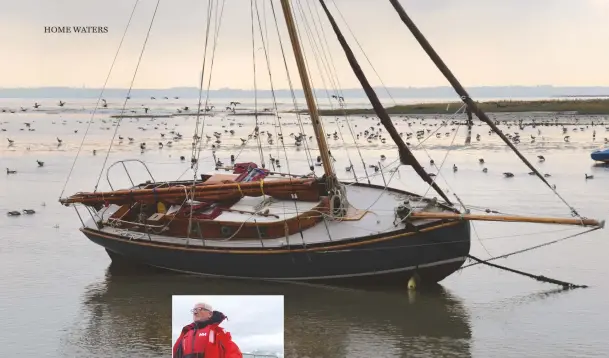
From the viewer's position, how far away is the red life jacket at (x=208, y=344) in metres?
9.23

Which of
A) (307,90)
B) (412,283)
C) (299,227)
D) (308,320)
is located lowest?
(308,320)

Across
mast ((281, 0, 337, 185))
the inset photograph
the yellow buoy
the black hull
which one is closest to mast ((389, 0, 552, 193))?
the black hull

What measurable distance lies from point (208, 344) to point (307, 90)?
472 inches

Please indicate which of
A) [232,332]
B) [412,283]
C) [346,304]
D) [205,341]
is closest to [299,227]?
[346,304]

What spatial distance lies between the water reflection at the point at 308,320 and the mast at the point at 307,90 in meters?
3.25

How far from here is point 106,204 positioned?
2228 cm

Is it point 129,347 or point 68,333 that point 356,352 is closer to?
point 129,347

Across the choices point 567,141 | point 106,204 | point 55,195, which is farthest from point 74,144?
point 106,204

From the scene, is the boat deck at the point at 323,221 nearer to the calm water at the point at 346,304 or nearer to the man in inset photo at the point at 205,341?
the calm water at the point at 346,304

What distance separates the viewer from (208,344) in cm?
921

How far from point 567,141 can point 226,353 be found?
66485mm

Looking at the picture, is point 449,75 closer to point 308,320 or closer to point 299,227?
point 299,227

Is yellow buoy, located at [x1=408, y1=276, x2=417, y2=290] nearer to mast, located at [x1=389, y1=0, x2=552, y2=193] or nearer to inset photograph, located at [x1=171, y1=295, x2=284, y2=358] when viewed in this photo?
mast, located at [x1=389, y1=0, x2=552, y2=193]

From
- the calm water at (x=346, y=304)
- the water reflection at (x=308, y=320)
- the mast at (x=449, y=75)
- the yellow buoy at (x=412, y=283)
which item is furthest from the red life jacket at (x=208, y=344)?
the mast at (x=449, y=75)
